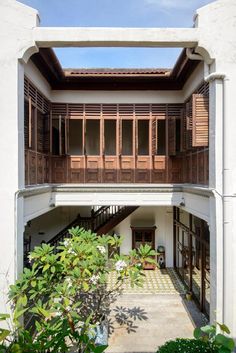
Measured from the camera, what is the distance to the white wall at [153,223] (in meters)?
14.4

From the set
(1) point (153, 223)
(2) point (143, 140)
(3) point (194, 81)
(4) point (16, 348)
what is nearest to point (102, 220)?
(1) point (153, 223)

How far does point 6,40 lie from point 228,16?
494 centimetres

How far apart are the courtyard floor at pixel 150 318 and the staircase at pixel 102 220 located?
279 centimetres

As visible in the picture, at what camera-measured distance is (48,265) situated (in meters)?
6.30

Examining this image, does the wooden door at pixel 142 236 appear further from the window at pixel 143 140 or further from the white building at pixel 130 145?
the window at pixel 143 140

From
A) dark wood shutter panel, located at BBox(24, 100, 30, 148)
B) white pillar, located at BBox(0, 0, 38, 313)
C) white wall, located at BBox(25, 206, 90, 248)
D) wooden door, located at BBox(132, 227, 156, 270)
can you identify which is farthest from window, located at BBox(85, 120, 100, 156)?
white pillar, located at BBox(0, 0, 38, 313)

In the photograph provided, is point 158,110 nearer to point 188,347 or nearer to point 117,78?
point 117,78

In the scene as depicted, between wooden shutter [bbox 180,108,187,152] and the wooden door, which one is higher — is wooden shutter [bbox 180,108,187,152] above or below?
above

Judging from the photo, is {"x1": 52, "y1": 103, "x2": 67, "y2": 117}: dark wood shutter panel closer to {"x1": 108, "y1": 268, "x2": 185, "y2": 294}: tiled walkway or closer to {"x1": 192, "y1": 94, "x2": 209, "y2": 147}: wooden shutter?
{"x1": 192, "y1": 94, "x2": 209, "y2": 147}: wooden shutter

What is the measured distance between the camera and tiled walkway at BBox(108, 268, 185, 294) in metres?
11.2

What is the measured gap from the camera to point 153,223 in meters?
14.4

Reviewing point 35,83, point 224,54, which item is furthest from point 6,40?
point 224,54

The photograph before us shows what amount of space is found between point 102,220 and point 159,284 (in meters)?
3.78

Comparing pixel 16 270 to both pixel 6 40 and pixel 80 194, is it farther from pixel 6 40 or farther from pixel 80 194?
pixel 6 40
